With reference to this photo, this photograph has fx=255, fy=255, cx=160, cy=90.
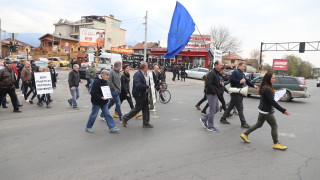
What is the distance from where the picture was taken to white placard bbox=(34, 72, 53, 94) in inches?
361

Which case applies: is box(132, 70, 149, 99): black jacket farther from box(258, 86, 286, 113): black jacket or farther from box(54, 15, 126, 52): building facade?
box(54, 15, 126, 52): building facade

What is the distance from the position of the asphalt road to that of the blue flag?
3052 mm

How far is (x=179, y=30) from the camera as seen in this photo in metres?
9.88

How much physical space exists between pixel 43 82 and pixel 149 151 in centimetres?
617

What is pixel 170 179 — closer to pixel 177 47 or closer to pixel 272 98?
pixel 272 98

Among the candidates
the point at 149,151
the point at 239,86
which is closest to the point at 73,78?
the point at 149,151

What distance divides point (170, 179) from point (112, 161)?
1162mm

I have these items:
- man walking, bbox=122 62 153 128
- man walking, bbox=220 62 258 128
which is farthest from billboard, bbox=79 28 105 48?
man walking, bbox=220 62 258 128

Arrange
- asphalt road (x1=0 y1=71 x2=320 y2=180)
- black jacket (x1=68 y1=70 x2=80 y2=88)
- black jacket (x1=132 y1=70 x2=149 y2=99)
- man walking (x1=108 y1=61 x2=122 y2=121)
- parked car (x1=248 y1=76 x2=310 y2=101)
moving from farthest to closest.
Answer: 1. parked car (x1=248 y1=76 x2=310 y2=101)
2. black jacket (x1=68 y1=70 x2=80 y2=88)
3. man walking (x1=108 y1=61 x2=122 y2=121)
4. black jacket (x1=132 y1=70 x2=149 y2=99)
5. asphalt road (x1=0 y1=71 x2=320 y2=180)

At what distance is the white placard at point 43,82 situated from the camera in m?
9.18

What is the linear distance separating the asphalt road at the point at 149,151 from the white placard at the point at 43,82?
→ 64.8 inches

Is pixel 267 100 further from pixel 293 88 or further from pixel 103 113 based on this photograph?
pixel 293 88

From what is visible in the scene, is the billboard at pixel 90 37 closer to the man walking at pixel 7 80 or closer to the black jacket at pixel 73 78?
the black jacket at pixel 73 78

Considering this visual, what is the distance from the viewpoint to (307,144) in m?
5.79
